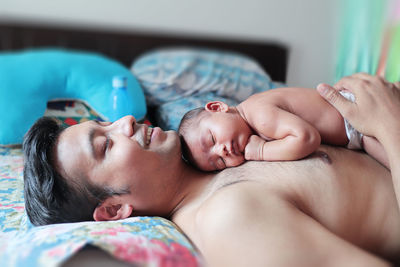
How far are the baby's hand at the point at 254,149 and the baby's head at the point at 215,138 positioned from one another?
2cm

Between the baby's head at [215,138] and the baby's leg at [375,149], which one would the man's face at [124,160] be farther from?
the baby's leg at [375,149]

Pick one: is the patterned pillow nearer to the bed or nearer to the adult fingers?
the bed

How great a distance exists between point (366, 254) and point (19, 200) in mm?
1157

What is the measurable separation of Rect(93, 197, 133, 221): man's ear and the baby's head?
0.88 feet

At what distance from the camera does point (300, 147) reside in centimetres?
103

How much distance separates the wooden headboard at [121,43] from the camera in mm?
2666

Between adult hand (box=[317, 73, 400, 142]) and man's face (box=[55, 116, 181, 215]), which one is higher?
adult hand (box=[317, 73, 400, 142])

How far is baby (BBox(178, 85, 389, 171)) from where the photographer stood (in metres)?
1.09

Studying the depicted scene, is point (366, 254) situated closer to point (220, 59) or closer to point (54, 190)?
point (54, 190)

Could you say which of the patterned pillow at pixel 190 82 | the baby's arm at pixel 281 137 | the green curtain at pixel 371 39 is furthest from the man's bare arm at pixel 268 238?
the patterned pillow at pixel 190 82

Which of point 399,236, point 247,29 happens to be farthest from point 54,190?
point 247,29

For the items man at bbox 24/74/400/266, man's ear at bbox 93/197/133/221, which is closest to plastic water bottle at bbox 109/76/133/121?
man at bbox 24/74/400/266

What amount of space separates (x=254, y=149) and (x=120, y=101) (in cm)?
92

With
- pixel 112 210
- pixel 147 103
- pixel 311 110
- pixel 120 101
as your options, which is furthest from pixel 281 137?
pixel 147 103
